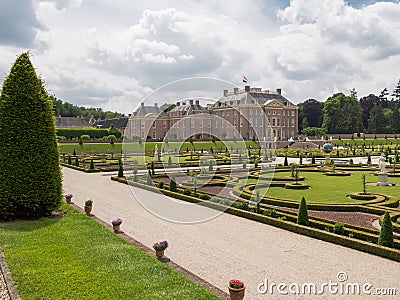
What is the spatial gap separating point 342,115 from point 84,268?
3006 inches

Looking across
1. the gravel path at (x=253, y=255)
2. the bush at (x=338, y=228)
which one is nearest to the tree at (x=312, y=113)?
the gravel path at (x=253, y=255)

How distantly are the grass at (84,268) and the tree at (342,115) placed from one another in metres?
73.5

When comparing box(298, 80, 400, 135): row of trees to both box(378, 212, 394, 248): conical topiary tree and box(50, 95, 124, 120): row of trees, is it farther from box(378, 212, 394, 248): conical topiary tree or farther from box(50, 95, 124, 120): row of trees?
box(378, 212, 394, 248): conical topiary tree

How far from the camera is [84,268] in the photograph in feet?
22.2

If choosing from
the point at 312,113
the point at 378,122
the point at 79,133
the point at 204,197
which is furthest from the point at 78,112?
the point at 204,197

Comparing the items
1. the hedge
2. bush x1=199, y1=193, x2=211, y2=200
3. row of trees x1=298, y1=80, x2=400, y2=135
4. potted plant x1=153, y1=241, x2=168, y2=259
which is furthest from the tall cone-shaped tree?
row of trees x1=298, y1=80, x2=400, y2=135

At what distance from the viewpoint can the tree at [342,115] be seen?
75.4 meters

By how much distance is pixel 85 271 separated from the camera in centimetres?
664

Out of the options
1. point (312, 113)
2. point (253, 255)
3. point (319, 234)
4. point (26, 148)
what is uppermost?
point (312, 113)

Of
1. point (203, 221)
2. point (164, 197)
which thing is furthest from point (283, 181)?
point (203, 221)

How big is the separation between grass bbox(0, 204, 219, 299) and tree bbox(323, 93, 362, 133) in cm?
7353

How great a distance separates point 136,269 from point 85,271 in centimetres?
87

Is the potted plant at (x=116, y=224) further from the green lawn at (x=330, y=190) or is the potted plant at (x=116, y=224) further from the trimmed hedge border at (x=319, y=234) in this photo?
the green lawn at (x=330, y=190)

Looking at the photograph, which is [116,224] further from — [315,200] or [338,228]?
[315,200]
